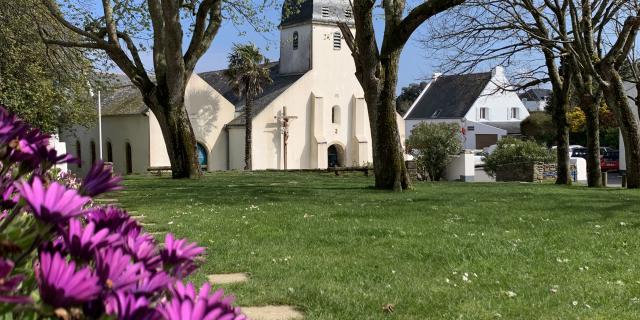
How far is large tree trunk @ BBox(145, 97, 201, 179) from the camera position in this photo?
20562 mm

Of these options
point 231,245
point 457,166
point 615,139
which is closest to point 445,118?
point 615,139

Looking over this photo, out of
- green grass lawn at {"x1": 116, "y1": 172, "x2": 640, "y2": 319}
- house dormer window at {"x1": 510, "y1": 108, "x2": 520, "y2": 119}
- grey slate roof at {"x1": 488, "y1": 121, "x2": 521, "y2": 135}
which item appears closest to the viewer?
green grass lawn at {"x1": 116, "y1": 172, "x2": 640, "y2": 319}

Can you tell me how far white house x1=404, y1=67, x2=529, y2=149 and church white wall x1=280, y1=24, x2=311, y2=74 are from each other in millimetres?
15637

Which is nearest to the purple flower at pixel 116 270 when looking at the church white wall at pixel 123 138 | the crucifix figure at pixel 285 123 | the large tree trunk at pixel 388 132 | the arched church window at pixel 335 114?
the large tree trunk at pixel 388 132

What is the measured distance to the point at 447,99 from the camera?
66938mm

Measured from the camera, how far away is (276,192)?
15.5 meters

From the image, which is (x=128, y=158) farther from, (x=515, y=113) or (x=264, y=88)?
(x=515, y=113)

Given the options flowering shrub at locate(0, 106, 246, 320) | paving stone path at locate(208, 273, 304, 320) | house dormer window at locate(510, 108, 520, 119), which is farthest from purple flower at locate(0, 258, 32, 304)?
house dormer window at locate(510, 108, 520, 119)

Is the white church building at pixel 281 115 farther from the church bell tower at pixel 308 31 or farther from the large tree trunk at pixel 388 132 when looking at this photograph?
the large tree trunk at pixel 388 132

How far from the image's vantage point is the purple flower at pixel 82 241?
1.46 meters

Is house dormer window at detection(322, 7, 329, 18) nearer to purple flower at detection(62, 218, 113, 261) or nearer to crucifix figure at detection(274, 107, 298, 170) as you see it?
crucifix figure at detection(274, 107, 298, 170)

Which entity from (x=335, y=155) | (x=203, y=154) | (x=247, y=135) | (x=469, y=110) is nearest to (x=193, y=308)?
(x=247, y=135)

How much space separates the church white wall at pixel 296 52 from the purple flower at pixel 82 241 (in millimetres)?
50530

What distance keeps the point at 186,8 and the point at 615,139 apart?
142 feet
